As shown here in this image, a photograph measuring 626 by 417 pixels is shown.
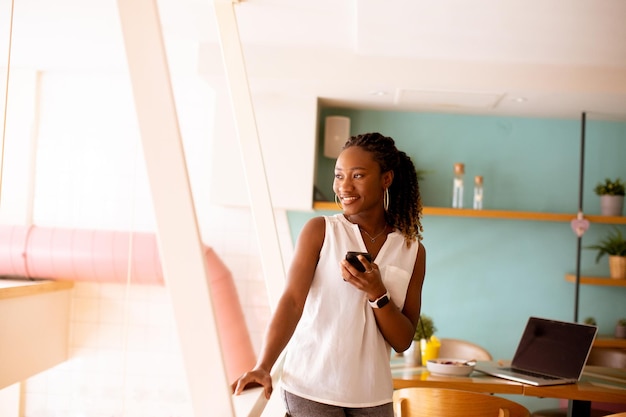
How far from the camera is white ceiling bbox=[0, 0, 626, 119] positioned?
3020 mm

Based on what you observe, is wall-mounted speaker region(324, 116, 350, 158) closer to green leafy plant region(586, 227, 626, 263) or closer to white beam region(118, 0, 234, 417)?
green leafy plant region(586, 227, 626, 263)

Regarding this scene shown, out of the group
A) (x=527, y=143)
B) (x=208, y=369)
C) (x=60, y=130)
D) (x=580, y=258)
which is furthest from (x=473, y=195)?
(x=208, y=369)

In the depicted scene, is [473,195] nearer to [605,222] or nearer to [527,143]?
[527,143]

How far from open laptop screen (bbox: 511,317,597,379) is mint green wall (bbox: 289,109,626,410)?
47.3 inches

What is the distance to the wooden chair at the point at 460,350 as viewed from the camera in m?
3.78

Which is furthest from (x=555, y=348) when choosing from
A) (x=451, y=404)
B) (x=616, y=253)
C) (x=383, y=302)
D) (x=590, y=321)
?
(x=383, y=302)

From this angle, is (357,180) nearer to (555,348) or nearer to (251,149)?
(251,149)

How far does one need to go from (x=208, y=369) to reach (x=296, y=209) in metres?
2.91

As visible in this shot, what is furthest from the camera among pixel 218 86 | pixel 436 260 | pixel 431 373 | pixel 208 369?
pixel 436 260

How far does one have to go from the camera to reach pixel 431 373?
9.98ft

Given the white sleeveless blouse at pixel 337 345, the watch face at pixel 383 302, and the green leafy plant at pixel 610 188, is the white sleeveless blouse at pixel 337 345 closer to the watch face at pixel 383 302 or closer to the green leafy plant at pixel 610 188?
the watch face at pixel 383 302

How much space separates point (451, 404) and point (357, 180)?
4.03ft

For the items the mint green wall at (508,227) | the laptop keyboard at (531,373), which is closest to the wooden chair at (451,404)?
the laptop keyboard at (531,373)

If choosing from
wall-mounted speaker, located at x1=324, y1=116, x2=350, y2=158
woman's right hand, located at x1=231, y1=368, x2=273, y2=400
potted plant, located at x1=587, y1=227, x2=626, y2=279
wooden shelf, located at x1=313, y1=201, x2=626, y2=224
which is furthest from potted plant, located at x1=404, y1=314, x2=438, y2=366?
woman's right hand, located at x1=231, y1=368, x2=273, y2=400
